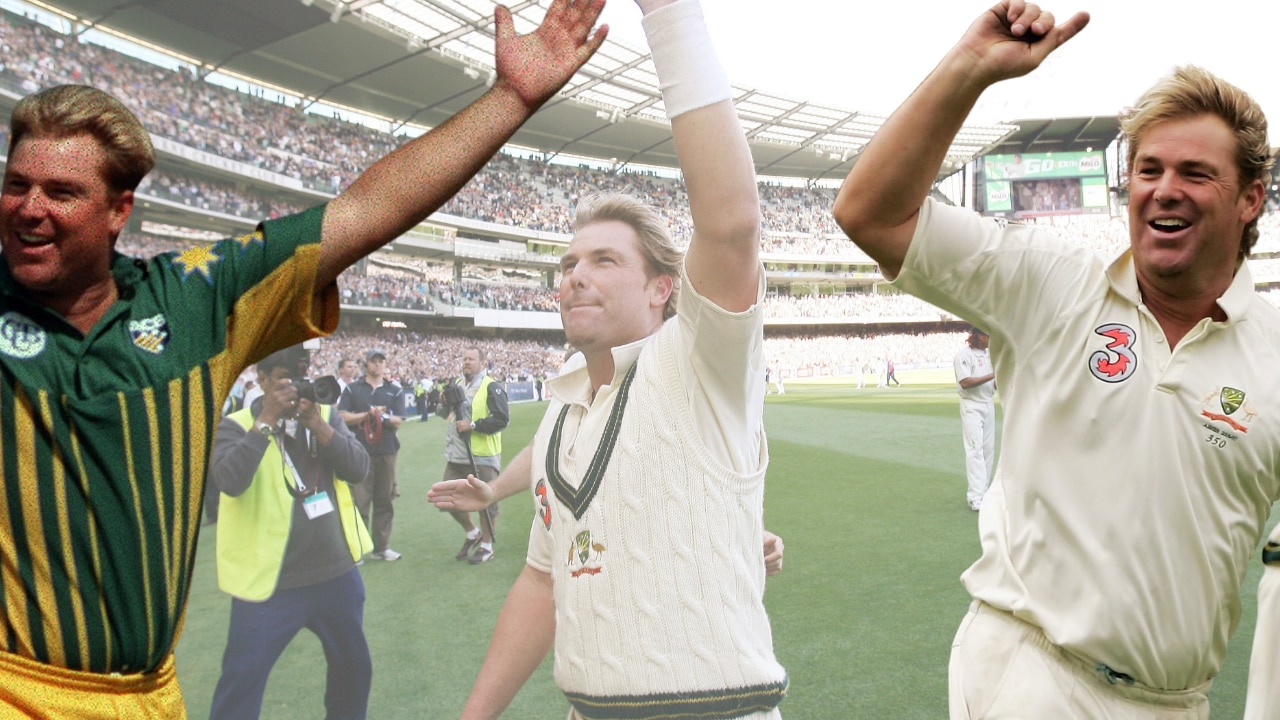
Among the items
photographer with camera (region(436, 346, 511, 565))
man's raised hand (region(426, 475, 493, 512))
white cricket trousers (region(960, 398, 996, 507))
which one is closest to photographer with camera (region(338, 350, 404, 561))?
photographer with camera (region(436, 346, 511, 565))

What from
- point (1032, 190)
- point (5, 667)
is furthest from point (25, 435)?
point (1032, 190)

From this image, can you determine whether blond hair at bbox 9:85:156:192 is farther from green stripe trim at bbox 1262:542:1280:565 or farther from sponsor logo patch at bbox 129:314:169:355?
green stripe trim at bbox 1262:542:1280:565

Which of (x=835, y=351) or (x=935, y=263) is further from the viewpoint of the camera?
(x=835, y=351)

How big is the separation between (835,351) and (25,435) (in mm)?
44840

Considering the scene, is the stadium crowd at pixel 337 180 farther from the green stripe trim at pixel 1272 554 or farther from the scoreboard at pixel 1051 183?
the green stripe trim at pixel 1272 554

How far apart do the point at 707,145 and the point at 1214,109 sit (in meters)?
1.01

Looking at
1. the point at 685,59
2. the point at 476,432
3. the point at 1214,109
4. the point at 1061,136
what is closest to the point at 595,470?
the point at 685,59

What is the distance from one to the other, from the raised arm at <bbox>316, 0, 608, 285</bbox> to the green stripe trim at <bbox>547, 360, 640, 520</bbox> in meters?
0.61

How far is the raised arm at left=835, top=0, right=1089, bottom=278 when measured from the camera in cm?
128

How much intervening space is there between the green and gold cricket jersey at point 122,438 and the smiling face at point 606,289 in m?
0.75

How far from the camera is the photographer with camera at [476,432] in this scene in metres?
7.12

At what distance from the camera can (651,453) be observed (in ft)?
5.57

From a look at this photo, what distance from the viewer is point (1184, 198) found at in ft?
5.44

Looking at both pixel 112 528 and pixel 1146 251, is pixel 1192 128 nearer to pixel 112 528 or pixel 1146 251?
pixel 1146 251
